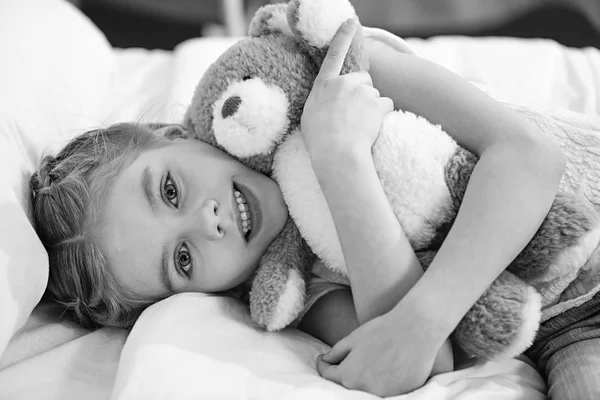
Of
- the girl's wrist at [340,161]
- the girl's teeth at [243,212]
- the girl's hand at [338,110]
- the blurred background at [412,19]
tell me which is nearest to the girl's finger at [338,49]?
the girl's hand at [338,110]

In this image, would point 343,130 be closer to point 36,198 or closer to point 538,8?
point 36,198

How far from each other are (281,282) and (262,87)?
0.88ft

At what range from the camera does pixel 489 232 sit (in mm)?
741

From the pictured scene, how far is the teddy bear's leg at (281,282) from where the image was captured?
830 mm

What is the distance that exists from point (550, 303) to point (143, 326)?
57cm

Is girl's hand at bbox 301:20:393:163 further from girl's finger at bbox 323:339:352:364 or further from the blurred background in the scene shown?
the blurred background

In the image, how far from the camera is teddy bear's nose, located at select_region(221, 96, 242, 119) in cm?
82

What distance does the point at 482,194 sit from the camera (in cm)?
75

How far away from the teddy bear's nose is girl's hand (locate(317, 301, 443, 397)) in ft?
1.09

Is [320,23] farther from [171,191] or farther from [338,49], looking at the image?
[171,191]

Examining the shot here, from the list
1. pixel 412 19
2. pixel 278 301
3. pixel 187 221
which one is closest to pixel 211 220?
pixel 187 221

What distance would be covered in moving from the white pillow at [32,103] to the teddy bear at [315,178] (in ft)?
0.98

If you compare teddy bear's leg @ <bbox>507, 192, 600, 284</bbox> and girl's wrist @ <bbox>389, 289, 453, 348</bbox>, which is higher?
teddy bear's leg @ <bbox>507, 192, 600, 284</bbox>

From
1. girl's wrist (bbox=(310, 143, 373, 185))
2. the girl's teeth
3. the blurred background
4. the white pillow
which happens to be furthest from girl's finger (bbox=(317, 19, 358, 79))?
the blurred background
